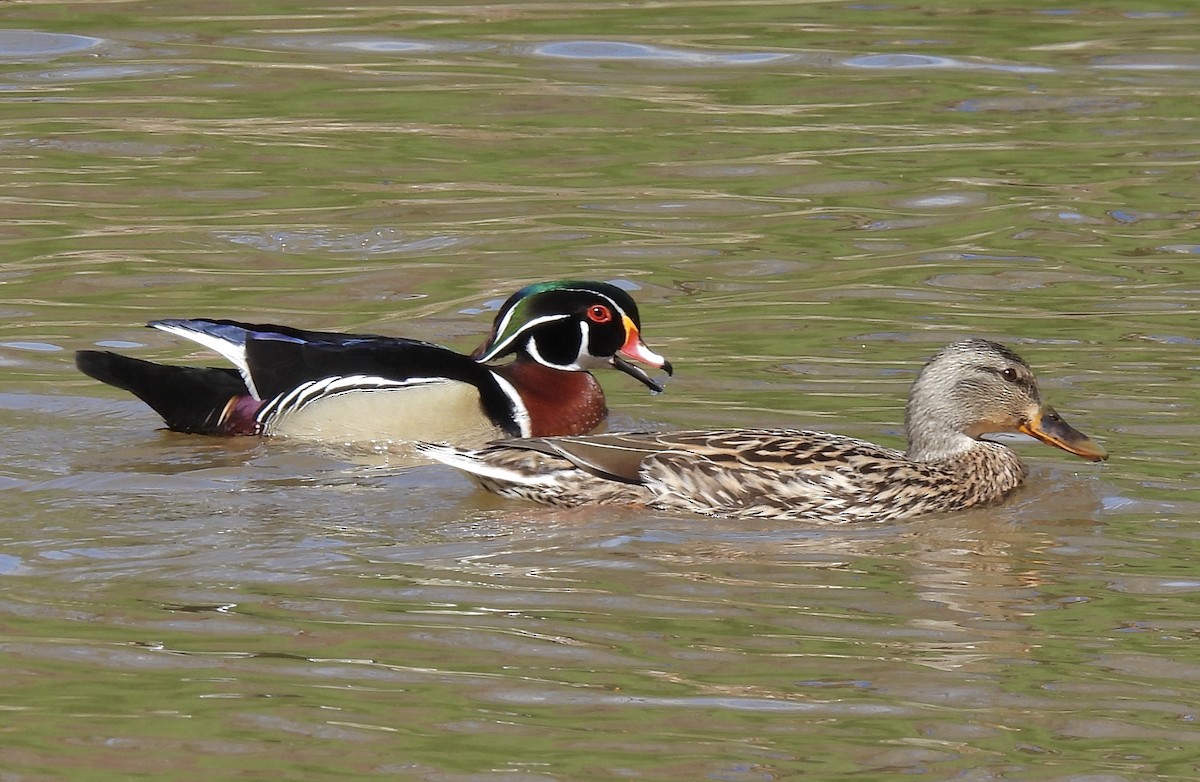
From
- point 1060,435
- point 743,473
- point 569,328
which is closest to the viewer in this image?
point 743,473

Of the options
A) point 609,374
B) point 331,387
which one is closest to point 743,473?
point 331,387

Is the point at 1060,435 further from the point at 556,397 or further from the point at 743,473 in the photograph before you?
the point at 556,397

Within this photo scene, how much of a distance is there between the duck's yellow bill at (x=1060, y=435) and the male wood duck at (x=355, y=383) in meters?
1.68

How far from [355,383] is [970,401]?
8.93ft

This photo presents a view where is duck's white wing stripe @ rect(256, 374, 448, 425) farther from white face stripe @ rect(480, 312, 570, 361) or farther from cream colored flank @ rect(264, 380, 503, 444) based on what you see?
white face stripe @ rect(480, 312, 570, 361)

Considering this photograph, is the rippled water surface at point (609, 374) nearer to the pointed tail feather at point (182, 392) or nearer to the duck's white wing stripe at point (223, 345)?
the pointed tail feather at point (182, 392)

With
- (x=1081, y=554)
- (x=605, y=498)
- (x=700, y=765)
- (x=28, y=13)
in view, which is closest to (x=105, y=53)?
(x=28, y=13)

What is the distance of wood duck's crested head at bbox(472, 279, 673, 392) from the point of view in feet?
36.1

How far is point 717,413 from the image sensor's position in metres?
10.9

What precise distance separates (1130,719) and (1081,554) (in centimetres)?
201

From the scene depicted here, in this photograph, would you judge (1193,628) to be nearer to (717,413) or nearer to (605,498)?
(605,498)

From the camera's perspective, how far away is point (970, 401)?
10000 millimetres

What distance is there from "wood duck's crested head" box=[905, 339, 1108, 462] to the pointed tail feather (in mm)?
2983

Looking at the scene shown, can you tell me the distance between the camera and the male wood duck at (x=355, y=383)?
35.1 ft
